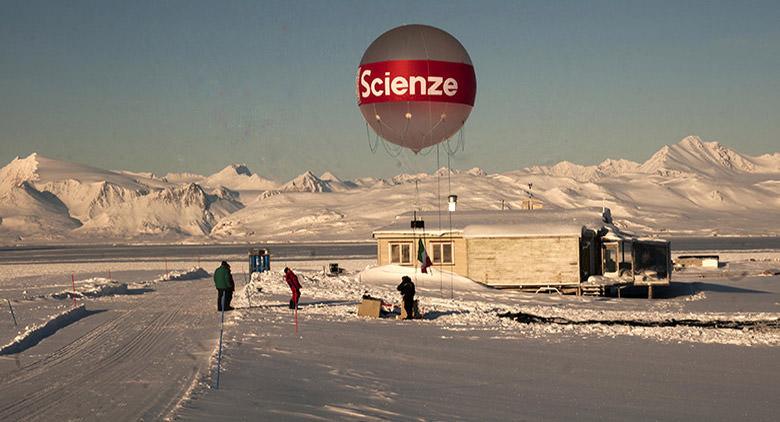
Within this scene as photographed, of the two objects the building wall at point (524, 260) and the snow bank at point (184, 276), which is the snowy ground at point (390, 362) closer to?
the building wall at point (524, 260)

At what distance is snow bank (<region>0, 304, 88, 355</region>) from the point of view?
71.2 feet

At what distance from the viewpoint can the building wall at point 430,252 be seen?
4325cm

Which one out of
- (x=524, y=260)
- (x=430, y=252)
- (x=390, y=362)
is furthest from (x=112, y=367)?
(x=430, y=252)

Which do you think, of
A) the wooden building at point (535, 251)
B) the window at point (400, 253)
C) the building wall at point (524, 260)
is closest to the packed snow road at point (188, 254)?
the window at point (400, 253)

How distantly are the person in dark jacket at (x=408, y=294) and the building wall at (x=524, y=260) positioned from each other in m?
14.1

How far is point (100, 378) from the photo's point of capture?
56.0 ft

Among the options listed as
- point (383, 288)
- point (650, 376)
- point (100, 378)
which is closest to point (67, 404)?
point (100, 378)

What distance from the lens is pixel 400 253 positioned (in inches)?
1779

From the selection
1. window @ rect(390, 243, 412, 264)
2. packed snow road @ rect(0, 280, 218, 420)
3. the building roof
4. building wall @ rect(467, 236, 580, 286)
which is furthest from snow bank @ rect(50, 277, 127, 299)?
building wall @ rect(467, 236, 580, 286)

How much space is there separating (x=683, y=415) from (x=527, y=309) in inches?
678

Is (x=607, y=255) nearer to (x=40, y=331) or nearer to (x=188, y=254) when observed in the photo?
(x=40, y=331)

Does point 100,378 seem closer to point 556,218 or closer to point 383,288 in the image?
point 383,288

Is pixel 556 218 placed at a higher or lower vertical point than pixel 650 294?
higher

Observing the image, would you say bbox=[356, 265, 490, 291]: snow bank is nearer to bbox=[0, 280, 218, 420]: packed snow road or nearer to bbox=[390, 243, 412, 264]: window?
bbox=[390, 243, 412, 264]: window
